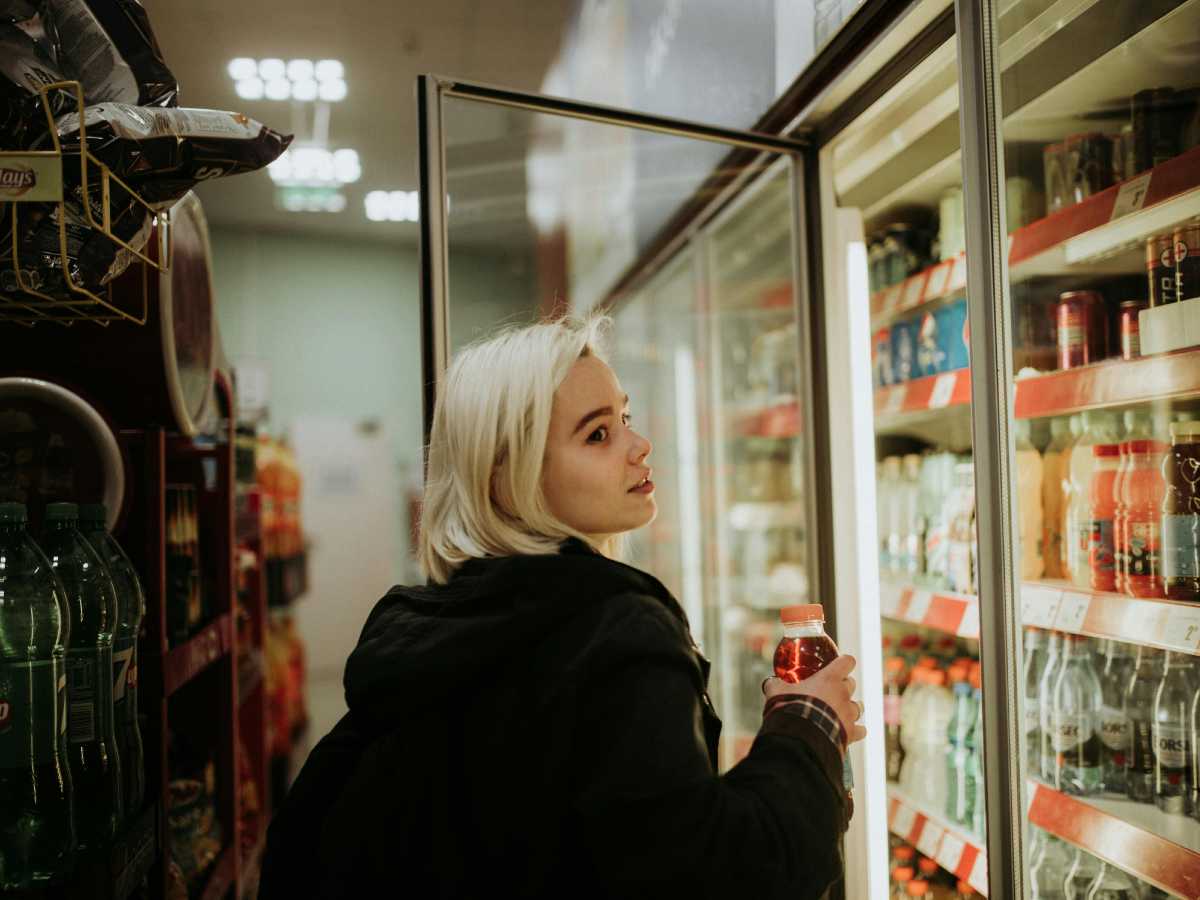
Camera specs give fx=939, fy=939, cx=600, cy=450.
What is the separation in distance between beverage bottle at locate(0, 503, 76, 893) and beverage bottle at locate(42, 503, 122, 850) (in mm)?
27

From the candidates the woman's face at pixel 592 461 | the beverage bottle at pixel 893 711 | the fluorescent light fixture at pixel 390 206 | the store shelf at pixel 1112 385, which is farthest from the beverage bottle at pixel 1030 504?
the fluorescent light fixture at pixel 390 206

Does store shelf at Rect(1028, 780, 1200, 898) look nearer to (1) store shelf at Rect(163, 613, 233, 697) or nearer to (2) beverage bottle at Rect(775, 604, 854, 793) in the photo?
(2) beverage bottle at Rect(775, 604, 854, 793)

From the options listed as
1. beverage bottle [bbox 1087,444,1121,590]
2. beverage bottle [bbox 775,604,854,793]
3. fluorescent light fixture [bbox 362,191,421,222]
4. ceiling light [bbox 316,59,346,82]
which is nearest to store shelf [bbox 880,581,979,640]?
beverage bottle [bbox 1087,444,1121,590]

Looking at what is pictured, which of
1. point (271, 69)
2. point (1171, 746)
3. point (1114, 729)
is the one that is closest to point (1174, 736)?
point (1171, 746)

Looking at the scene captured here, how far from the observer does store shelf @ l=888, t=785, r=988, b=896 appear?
6.02 ft

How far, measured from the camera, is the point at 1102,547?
162 centimetres

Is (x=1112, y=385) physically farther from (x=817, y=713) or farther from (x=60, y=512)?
(x=60, y=512)

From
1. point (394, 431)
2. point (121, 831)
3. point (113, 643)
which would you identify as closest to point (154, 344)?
point (113, 643)

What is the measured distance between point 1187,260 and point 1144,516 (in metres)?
0.42

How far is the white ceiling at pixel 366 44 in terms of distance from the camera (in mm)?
3564

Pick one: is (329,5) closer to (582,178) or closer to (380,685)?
(582,178)

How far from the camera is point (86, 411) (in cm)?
160

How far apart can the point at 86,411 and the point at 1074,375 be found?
1645mm

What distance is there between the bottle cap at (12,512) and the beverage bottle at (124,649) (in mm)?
146
